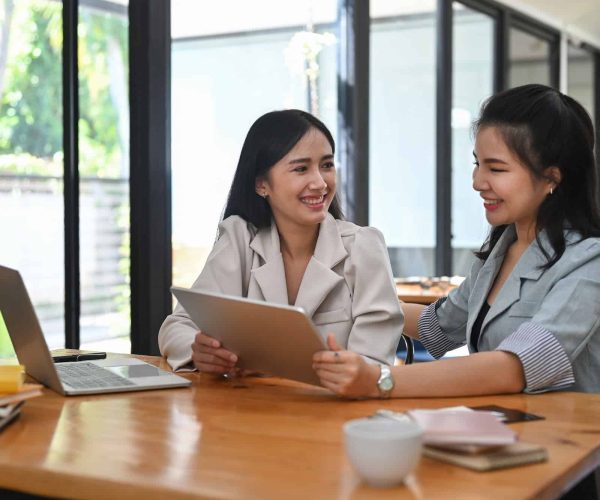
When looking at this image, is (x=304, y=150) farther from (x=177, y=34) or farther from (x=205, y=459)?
(x=177, y=34)

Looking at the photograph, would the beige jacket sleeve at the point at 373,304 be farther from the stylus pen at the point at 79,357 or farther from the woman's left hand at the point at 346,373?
the stylus pen at the point at 79,357

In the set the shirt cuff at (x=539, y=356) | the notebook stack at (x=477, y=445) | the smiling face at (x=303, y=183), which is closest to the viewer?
the notebook stack at (x=477, y=445)

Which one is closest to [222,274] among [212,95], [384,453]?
[384,453]

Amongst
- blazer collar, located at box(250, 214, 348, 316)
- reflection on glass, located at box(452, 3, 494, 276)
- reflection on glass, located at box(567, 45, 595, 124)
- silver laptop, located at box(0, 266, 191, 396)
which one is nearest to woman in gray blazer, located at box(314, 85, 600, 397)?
blazer collar, located at box(250, 214, 348, 316)

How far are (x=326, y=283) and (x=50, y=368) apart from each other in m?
0.67

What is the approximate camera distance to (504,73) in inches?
290

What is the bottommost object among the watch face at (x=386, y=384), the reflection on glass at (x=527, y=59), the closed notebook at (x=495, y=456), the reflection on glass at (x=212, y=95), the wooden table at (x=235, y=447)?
the wooden table at (x=235, y=447)

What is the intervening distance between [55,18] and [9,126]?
50 cm

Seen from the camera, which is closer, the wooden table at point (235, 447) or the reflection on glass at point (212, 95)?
the wooden table at point (235, 447)

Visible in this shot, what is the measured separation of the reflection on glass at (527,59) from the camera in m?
7.66

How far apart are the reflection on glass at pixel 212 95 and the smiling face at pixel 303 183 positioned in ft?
5.16

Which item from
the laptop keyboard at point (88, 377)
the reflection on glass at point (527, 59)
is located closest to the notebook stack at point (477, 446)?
the laptop keyboard at point (88, 377)

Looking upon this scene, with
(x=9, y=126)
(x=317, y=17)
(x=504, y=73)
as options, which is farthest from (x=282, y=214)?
(x=504, y=73)

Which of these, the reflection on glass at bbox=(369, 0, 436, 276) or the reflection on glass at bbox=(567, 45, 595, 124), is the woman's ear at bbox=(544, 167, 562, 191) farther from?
the reflection on glass at bbox=(567, 45, 595, 124)
